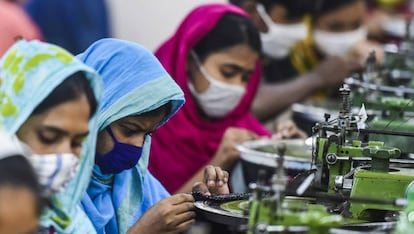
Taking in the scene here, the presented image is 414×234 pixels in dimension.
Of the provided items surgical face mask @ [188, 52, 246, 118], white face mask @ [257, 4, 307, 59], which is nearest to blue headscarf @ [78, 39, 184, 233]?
surgical face mask @ [188, 52, 246, 118]

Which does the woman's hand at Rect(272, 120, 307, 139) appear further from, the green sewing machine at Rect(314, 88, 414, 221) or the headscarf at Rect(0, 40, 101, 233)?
the headscarf at Rect(0, 40, 101, 233)

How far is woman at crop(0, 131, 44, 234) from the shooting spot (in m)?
4.14

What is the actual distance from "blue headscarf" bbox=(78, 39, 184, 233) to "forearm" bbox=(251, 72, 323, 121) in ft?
15.2

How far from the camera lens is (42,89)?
483 cm

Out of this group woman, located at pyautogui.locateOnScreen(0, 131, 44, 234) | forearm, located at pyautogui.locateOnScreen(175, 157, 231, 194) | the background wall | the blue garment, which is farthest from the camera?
the blue garment

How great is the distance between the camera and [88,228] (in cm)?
538

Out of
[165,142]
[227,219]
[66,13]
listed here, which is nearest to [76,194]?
[227,219]

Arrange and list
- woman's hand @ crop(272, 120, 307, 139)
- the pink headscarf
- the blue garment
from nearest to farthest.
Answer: woman's hand @ crop(272, 120, 307, 139) < the pink headscarf < the blue garment

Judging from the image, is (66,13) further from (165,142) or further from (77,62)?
(77,62)

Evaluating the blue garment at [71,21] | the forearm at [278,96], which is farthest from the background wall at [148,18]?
the forearm at [278,96]

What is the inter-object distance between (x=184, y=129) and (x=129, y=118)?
2.41m

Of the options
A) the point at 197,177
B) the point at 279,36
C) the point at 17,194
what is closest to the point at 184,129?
the point at 197,177

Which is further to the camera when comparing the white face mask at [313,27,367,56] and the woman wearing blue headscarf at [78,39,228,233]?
the white face mask at [313,27,367,56]

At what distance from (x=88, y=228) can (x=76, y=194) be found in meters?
0.41
